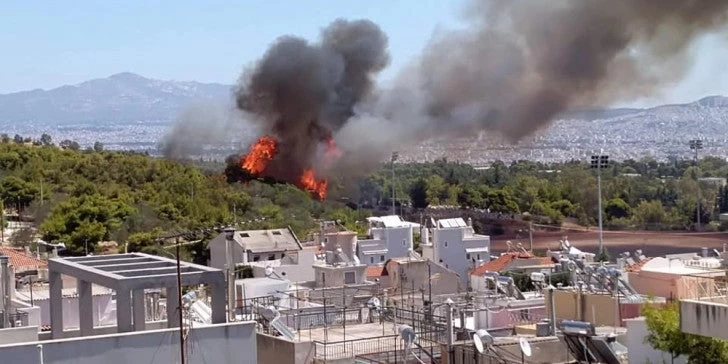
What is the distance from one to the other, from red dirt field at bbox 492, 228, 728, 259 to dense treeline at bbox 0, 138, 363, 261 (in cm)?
910

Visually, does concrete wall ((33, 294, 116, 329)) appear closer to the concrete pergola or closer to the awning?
the concrete pergola

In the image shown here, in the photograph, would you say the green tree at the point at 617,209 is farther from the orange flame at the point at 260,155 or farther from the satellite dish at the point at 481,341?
the satellite dish at the point at 481,341

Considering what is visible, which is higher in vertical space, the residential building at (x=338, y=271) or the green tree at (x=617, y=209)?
the green tree at (x=617, y=209)

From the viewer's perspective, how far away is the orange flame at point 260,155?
2611 inches

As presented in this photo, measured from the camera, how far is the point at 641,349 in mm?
15992

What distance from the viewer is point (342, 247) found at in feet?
133

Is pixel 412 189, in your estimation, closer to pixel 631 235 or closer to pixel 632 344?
pixel 631 235

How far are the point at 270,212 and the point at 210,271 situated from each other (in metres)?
41.6

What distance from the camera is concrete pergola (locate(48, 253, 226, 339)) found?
11383 millimetres

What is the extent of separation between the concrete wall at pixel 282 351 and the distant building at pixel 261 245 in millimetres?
26021

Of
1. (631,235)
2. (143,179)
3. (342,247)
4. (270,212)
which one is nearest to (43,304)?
(342,247)

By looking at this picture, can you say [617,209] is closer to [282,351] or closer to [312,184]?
[312,184]

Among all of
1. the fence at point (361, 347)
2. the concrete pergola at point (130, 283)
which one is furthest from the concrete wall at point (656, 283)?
the concrete pergola at point (130, 283)

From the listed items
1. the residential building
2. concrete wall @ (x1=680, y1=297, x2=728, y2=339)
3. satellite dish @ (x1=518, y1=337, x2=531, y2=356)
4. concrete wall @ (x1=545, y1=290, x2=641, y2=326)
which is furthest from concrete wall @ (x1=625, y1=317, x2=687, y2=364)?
the residential building
